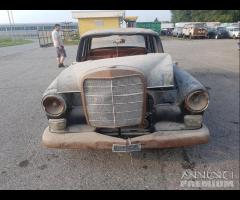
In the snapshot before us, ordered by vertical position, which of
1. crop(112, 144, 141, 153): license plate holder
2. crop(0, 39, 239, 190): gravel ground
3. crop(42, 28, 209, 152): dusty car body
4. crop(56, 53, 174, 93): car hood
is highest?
crop(56, 53, 174, 93): car hood

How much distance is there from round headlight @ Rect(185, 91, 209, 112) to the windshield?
189 cm

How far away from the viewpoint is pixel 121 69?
8.93ft

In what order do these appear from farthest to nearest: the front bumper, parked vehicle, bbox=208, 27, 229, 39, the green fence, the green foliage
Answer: the green fence
parked vehicle, bbox=208, 27, 229, 39
the green foliage
the front bumper

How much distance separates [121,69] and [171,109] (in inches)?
34.6

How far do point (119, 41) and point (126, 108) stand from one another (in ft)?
6.33

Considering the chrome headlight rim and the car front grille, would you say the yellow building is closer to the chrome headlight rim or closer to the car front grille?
the chrome headlight rim

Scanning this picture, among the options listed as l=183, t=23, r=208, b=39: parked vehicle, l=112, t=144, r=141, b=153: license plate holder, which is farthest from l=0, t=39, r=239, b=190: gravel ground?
l=183, t=23, r=208, b=39: parked vehicle

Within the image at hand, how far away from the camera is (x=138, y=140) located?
287 cm

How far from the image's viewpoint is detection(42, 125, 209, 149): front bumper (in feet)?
9.44

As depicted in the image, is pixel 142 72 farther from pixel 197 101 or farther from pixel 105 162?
pixel 105 162

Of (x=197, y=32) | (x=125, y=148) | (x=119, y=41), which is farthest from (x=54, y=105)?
(x=197, y=32)
